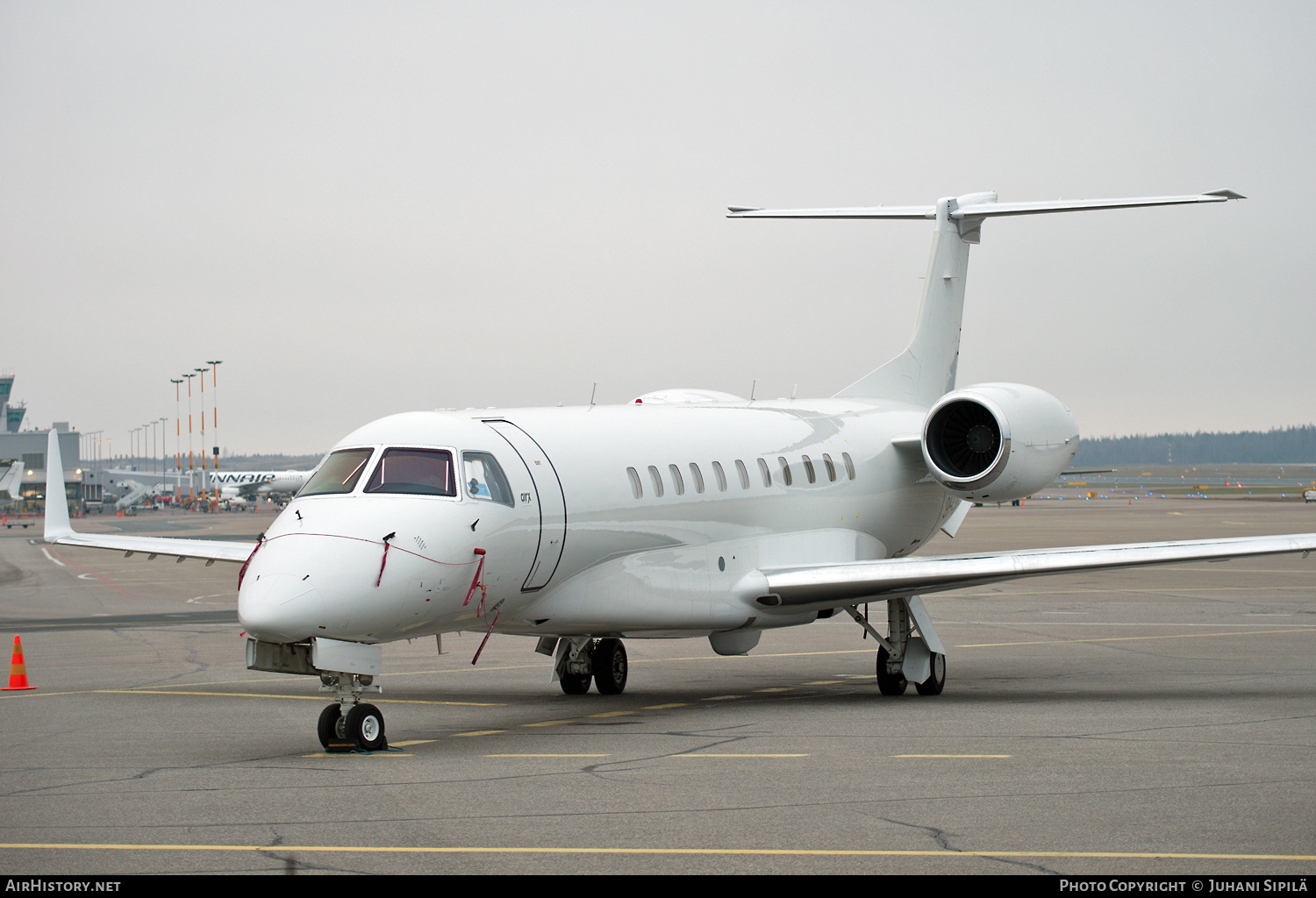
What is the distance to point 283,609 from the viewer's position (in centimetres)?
1149

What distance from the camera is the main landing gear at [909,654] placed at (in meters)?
17.0

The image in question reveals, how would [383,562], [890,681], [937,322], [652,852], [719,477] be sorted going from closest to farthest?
[652,852]
[383,562]
[719,477]
[890,681]
[937,322]

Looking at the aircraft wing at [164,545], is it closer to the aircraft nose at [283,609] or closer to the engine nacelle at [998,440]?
the aircraft nose at [283,609]

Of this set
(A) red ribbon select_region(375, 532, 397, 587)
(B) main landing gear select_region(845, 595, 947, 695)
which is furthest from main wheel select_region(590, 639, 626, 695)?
(A) red ribbon select_region(375, 532, 397, 587)

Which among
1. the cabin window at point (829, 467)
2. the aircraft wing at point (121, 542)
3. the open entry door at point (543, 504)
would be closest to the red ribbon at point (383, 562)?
the open entry door at point (543, 504)

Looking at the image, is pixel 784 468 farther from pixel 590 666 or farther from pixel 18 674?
pixel 18 674

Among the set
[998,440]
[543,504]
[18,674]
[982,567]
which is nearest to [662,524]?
[543,504]

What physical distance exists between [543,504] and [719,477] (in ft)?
10.9

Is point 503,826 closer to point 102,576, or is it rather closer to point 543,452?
point 543,452

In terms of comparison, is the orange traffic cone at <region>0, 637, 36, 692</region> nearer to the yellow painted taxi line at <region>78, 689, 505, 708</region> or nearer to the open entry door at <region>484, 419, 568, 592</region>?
the yellow painted taxi line at <region>78, 689, 505, 708</region>

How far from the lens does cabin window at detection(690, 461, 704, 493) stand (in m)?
16.2
